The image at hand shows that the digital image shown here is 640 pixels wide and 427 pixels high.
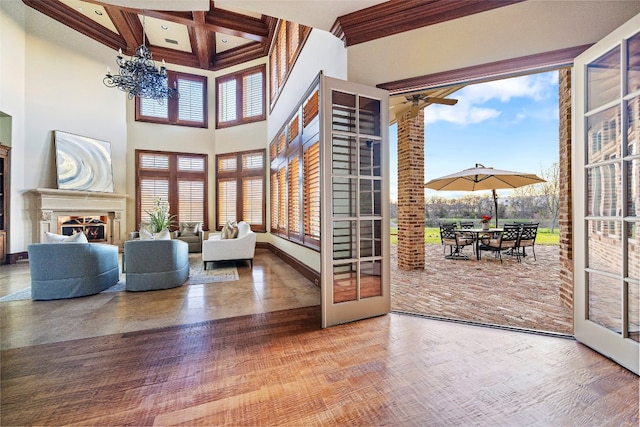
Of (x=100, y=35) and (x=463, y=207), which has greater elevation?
(x=100, y=35)

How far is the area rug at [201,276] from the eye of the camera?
3.91 m

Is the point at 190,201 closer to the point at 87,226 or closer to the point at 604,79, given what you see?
the point at 87,226

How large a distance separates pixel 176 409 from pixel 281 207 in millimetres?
5382

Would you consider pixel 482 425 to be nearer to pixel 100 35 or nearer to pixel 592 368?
pixel 592 368

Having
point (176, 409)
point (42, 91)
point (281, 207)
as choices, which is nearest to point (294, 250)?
point (281, 207)

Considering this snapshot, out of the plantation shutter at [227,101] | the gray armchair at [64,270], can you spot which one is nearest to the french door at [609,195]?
the gray armchair at [64,270]

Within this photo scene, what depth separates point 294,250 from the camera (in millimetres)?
5805

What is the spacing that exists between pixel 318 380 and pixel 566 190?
137 inches

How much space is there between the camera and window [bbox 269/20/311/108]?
5.29 m

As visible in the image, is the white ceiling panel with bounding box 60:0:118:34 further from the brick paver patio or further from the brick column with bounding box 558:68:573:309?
the brick column with bounding box 558:68:573:309

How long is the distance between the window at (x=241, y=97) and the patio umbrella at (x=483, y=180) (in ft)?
19.0

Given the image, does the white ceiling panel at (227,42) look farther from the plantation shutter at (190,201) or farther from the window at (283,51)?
the plantation shutter at (190,201)

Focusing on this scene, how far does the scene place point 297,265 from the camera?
555cm

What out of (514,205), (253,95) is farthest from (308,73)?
(514,205)
